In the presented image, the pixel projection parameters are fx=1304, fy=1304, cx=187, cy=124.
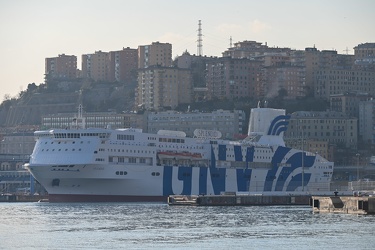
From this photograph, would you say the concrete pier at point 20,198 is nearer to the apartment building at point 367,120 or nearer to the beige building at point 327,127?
the beige building at point 327,127

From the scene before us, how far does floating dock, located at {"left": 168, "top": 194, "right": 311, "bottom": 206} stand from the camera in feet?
339

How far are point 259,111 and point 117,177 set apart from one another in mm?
27819

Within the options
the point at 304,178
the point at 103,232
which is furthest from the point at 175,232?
the point at 304,178

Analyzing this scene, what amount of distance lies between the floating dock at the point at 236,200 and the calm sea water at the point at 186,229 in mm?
7518

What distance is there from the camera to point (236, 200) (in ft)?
342

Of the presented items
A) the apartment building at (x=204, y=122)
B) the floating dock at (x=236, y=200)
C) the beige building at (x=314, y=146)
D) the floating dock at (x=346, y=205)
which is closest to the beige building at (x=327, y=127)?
the beige building at (x=314, y=146)

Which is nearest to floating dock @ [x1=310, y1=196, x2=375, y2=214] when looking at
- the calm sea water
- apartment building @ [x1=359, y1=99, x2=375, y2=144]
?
the calm sea water

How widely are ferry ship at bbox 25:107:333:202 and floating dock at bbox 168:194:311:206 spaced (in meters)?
6.80

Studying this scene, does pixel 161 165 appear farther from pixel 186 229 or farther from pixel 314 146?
pixel 314 146

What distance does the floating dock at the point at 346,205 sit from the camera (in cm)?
8112

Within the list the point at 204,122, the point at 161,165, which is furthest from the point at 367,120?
the point at 161,165

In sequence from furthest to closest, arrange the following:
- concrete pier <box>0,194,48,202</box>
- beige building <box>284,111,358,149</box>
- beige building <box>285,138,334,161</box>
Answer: beige building <box>284,111,358,149</box>, beige building <box>285,138,334,161</box>, concrete pier <box>0,194,48,202</box>

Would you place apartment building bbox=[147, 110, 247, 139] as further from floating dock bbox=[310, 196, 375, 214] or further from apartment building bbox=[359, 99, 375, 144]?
floating dock bbox=[310, 196, 375, 214]

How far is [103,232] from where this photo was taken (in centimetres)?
7131
